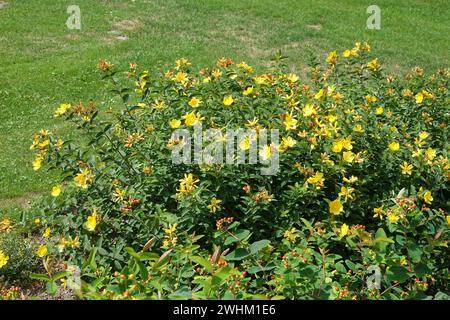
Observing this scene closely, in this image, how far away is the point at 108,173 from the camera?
306cm

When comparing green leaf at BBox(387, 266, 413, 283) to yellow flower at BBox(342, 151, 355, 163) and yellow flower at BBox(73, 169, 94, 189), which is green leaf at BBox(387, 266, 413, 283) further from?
yellow flower at BBox(73, 169, 94, 189)

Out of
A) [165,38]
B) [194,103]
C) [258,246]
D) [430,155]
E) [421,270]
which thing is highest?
[194,103]

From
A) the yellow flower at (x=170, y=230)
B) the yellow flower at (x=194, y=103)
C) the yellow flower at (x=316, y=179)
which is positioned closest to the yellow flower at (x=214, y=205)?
the yellow flower at (x=170, y=230)

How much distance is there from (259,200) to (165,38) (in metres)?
6.86

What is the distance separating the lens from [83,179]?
9.20 feet

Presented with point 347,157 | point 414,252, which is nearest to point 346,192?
point 347,157

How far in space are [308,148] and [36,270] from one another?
1.88m

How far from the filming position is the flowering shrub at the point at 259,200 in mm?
2246

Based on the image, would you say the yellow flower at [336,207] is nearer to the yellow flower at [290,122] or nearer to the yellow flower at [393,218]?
the yellow flower at [393,218]

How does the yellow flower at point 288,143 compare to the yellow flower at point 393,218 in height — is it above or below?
above

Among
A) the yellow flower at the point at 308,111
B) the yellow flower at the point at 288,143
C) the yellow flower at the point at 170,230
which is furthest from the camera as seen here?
the yellow flower at the point at 308,111

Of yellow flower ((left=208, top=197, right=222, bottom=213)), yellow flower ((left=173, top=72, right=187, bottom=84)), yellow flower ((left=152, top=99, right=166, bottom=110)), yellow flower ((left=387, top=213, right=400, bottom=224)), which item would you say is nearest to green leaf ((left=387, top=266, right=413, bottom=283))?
yellow flower ((left=387, top=213, right=400, bottom=224))

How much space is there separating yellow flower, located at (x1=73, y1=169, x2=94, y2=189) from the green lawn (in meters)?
2.90

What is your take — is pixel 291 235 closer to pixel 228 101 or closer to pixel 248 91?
pixel 228 101
